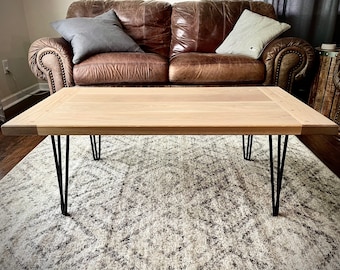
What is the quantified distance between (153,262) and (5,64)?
245cm

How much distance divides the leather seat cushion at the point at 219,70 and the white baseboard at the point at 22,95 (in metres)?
1.61

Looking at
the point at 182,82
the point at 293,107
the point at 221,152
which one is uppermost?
the point at 293,107

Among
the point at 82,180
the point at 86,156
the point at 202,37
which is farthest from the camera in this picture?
the point at 202,37

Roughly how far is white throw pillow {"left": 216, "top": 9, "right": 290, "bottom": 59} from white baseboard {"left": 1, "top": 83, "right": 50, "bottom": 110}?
6.58ft

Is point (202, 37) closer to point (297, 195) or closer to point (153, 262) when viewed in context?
point (297, 195)

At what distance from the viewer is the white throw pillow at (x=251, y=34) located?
2133 millimetres

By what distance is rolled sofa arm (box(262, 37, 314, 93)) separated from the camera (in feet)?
6.42

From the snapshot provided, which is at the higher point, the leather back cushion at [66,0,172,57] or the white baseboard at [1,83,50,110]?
the leather back cushion at [66,0,172,57]

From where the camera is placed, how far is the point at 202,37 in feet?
8.08

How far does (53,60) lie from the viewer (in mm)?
2000

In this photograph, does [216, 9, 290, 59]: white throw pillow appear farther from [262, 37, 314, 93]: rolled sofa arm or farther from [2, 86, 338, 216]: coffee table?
[2, 86, 338, 216]: coffee table

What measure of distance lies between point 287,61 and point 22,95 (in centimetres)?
255

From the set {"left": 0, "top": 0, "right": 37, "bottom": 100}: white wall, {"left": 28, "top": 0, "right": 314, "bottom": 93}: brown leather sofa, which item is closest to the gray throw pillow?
{"left": 28, "top": 0, "right": 314, "bottom": 93}: brown leather sofa

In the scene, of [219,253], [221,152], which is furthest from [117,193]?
[221,152]
